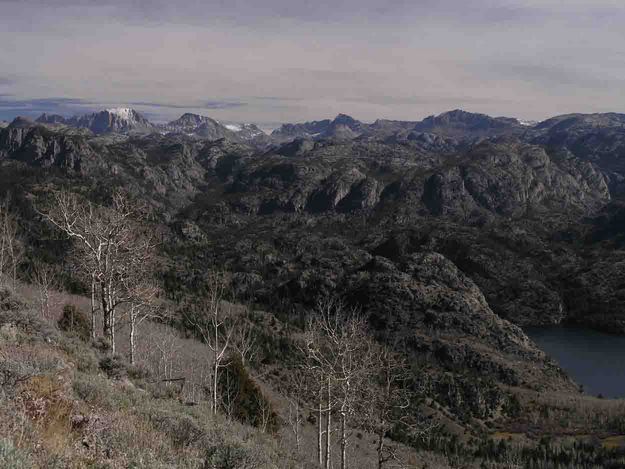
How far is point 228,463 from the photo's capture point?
11109mm

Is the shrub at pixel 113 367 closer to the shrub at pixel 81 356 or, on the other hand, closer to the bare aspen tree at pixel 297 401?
the shrub at pixel 81 356

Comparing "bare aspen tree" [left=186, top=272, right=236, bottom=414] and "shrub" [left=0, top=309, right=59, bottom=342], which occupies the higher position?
"shrub" [left=0, top=309, right=59, bottom=342]

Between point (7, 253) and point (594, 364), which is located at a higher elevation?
point (7, 253)

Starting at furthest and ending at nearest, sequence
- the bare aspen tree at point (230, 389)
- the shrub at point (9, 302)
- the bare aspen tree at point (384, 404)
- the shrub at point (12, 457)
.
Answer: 1. the bare aspen tree at point (230, 389)
2. the bare aspen tree at point (384, 404)
3. the shrub at point (9, 302)
4. the shrub at point (12, 457)

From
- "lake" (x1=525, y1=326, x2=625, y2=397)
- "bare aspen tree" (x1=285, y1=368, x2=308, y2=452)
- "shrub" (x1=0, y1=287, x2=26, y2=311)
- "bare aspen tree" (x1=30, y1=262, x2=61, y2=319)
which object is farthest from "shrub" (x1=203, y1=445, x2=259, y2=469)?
"lake" (x1=525, y1=326, x2=625, y2=397)

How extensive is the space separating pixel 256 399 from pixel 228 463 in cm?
4303

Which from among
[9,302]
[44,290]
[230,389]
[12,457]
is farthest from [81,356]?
[44,290]

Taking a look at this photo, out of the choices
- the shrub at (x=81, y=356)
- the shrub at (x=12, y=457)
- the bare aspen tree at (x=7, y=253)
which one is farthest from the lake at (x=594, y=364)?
the shrub at (x=12, y=457)

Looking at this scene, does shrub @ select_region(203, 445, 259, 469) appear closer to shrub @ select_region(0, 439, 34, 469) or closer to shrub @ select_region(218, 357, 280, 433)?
shrub @ select_region(0, 439, 34, 469)

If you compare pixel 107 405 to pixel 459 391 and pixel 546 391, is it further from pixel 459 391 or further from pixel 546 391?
pixel 546 391

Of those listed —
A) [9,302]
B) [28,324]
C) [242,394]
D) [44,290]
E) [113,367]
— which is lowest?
[242,394]

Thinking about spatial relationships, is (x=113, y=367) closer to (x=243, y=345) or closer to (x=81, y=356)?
(x=81, y=356)

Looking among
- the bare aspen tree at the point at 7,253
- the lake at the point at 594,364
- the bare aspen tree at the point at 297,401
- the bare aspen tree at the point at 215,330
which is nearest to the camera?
the bare aspen tree at the point at 215,330

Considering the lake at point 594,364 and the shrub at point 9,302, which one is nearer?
the shrub at point 9,302
